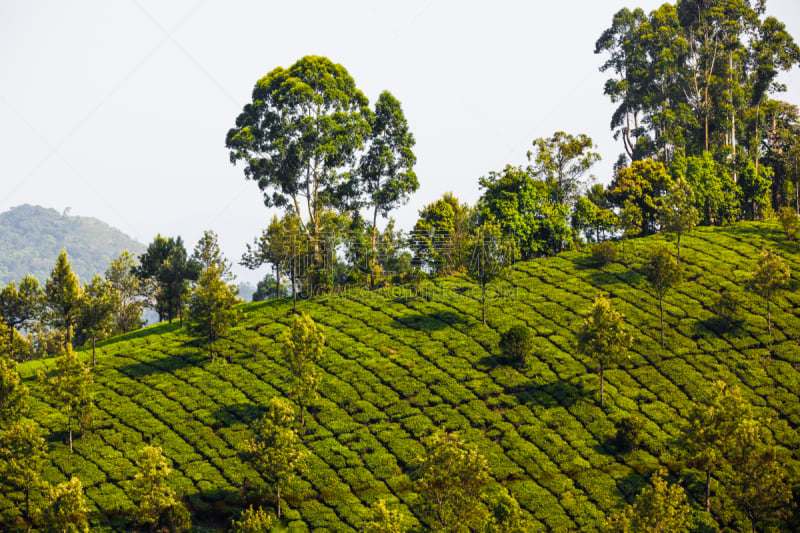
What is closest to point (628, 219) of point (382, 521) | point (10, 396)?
point (382, 521)

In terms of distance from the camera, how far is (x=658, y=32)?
103312 mm

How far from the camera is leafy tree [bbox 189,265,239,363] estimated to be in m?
67.7

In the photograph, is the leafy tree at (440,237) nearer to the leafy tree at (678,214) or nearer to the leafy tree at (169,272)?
the leafy tree at (678,214)

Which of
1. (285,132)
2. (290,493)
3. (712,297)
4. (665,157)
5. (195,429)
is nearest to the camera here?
(290,493)

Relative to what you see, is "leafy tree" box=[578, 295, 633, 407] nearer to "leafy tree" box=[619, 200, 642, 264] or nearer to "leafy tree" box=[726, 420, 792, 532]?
"leafy tree" box=[726, 420, 792, 532]

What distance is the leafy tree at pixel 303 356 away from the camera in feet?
192

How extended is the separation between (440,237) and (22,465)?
175 feet

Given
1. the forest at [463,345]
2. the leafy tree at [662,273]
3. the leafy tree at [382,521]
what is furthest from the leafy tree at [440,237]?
the leafy tree at [382,521]

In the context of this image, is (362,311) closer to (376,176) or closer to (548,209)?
(376,176)

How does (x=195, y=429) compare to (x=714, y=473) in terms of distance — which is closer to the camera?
(x=714, y=473)

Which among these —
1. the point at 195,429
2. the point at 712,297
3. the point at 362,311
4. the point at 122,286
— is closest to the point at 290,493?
the point at 195,429

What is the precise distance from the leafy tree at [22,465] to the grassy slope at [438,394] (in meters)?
2.40

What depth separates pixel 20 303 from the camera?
79.1 m

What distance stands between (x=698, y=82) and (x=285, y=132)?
6225cm
